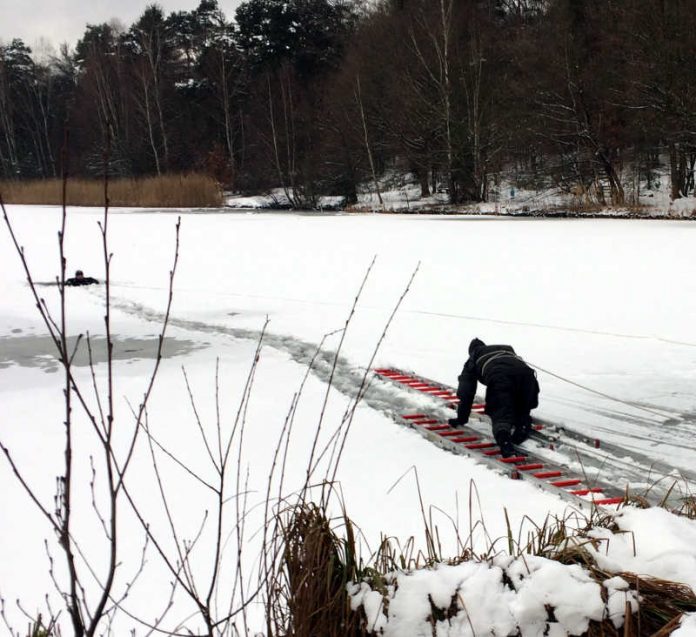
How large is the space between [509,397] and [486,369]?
0.88 ft

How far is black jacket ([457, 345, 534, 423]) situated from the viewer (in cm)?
452

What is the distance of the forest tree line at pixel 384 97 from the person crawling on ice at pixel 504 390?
22.7 feet

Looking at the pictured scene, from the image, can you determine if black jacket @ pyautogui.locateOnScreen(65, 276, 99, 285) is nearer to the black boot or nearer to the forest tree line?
the forest tree line

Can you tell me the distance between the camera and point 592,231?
1563 centimetres

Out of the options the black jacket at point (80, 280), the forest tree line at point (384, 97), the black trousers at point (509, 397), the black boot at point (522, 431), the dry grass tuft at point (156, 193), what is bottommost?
the black boot at point (522, 431)

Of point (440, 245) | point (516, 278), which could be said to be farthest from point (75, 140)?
point (516, 278)

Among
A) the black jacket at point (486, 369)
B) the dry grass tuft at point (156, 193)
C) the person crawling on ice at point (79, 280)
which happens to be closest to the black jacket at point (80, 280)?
the person crawling on ice at point (79, 280)

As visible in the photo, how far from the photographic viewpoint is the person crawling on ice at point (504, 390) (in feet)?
14.5

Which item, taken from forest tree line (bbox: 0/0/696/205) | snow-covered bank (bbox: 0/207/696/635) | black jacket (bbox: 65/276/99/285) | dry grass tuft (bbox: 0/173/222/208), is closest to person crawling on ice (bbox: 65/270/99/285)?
black jacket (bbox: 65/276/99/285)

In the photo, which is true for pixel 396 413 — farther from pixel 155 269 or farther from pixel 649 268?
pixel 155 269

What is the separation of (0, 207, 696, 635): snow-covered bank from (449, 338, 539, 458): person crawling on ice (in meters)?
0.34

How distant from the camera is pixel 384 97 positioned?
3112 centimetres

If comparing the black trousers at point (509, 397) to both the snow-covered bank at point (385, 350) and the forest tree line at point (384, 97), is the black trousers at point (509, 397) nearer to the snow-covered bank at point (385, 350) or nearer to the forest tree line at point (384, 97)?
the snow-covered bank at point (385, 350)

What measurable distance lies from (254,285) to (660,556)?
10.3 m
